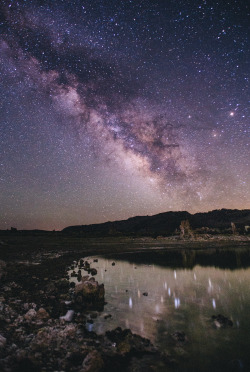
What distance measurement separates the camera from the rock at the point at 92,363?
7.22 m

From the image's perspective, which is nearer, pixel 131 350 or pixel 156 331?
pixel 131 350

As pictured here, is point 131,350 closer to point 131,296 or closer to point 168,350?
point 168,350

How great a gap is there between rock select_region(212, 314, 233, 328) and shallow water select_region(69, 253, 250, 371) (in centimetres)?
25

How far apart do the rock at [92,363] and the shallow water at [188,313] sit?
2743mm

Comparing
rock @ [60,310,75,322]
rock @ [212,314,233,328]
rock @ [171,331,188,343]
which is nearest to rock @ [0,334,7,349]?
rock @ [60,310,75,322]

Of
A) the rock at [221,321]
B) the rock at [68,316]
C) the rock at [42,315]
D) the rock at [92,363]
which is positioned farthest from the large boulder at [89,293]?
the rock at [92,363]

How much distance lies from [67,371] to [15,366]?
67.6 inches

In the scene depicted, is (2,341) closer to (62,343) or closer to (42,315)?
(62,343)

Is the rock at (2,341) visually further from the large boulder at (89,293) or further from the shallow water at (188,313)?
the large boulder at (89,293)

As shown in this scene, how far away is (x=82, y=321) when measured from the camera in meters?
12.0

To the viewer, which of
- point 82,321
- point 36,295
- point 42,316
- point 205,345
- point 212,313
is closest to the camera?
point 205,345

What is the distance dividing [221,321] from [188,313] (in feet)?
6.93

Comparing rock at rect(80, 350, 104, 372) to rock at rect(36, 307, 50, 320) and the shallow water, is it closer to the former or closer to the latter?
the shallow water

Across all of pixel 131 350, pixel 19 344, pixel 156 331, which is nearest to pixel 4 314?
pixel 19 344
